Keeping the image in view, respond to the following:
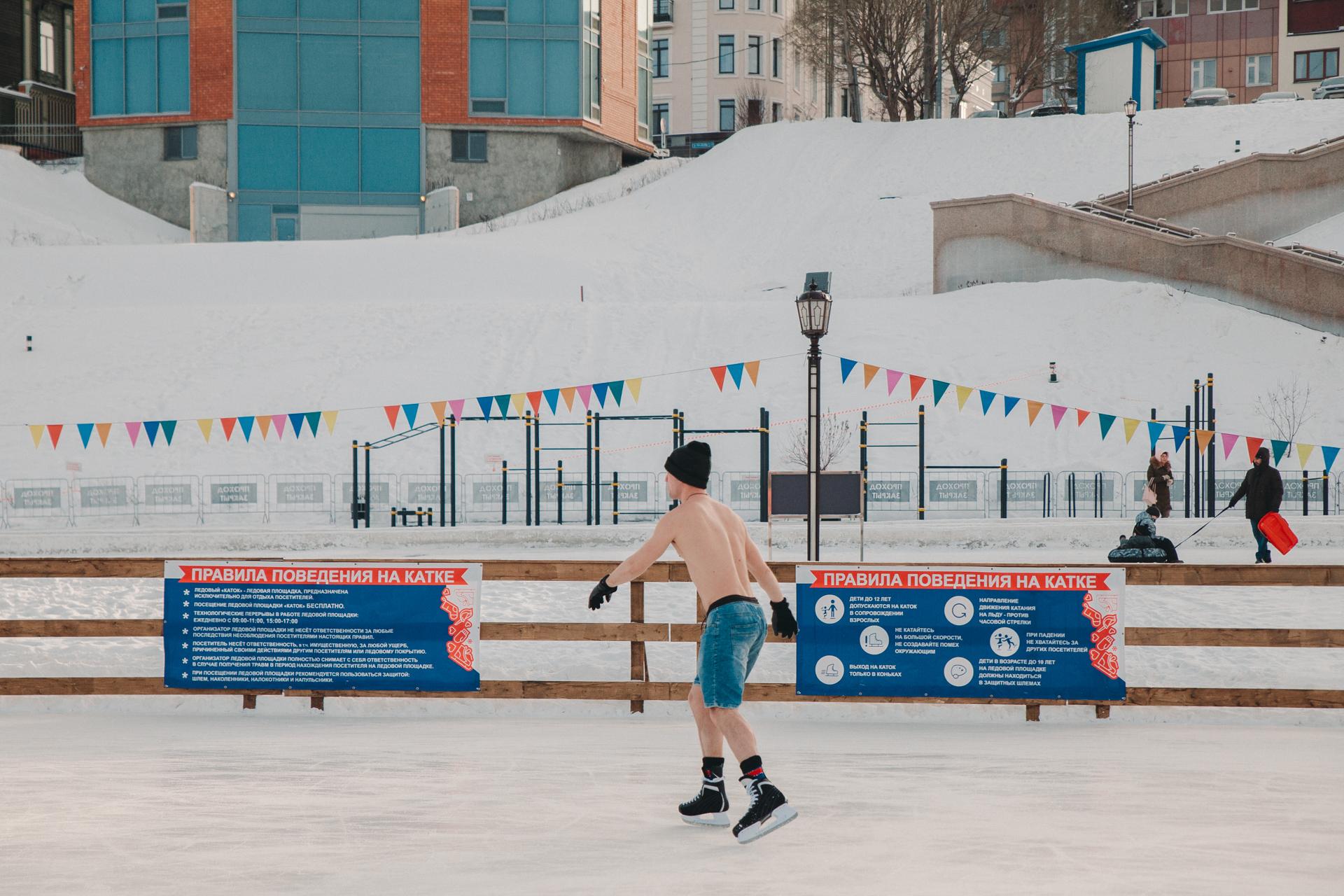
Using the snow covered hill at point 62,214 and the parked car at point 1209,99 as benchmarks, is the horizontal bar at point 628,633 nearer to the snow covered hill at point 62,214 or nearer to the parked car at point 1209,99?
the snow covered hill at point 62,214

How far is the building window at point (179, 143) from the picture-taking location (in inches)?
2175

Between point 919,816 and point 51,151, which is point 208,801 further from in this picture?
point 51,151

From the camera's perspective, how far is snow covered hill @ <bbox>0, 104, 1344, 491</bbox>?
3039 centimetres

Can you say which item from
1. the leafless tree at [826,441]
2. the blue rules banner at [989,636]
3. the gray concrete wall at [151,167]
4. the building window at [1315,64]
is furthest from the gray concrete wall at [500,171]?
the blue rules banner at [989,636]

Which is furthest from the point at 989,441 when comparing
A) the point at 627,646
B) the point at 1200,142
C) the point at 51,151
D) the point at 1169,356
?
the point at 51,151

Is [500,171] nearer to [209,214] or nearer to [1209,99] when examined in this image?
[209,214]

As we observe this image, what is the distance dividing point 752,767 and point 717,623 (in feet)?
2.26

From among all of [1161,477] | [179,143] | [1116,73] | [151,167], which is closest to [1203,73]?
[1116,73]

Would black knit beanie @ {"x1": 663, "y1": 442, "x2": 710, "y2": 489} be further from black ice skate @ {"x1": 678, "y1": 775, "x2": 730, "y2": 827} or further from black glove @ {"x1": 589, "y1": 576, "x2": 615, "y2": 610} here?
black ice skate @ {"x1": 678, "y1": 775, "x2": 730, "y2": 827}

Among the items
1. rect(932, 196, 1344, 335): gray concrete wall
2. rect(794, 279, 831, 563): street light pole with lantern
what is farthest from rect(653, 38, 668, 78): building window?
rect(794, 279, 831, 563): street light pole with lantern

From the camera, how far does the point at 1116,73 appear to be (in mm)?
56875

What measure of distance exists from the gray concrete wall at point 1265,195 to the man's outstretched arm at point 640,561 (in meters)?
39.8

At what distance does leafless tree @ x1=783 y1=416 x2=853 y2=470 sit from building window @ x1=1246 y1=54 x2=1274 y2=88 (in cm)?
5449

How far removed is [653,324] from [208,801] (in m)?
29.8
